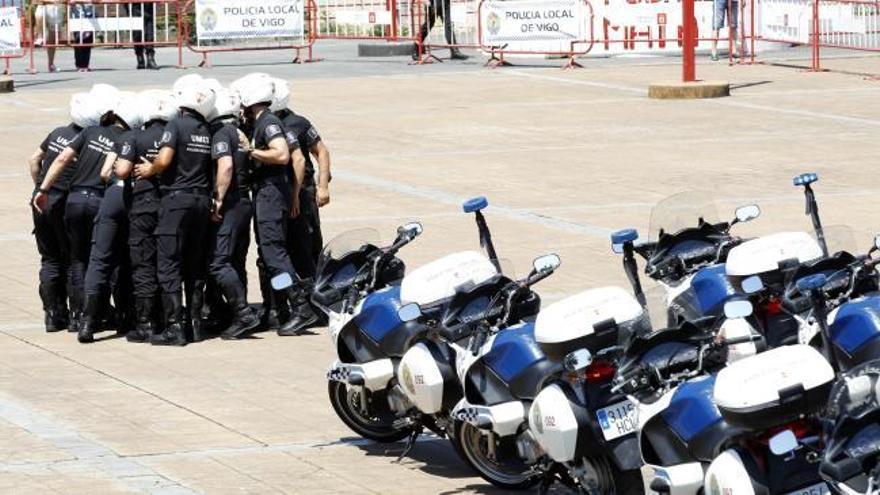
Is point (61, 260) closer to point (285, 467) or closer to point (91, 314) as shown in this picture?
point (91, 314)

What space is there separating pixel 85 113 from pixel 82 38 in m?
20.6

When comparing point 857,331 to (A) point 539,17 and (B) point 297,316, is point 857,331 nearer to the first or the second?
(B) point 297,316

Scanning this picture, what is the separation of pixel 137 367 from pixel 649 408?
563 cm

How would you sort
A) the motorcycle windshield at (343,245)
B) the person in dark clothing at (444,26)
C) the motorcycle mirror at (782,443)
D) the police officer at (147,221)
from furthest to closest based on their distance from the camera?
the person in dark clothing at (444,26) → the police officer at (147,221) → the motorcycle windshield at (343,245) → the motorcycle mirror at (782,443)

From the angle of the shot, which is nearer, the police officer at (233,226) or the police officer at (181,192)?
the police officer at (181,192)

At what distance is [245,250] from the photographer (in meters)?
14.4

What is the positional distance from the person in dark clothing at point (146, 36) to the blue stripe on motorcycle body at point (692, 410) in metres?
26.5

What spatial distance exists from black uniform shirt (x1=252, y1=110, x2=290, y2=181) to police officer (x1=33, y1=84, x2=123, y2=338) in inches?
40.1

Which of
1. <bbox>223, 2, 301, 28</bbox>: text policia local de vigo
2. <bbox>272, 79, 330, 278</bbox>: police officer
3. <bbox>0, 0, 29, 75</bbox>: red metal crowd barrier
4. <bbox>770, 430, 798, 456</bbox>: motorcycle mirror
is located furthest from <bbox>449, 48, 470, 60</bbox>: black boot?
<bbox>770, 430, 798, 456</bbox>: motorcycle mirror

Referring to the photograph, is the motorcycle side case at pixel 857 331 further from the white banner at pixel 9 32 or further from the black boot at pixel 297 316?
the white banner at pixel 9 32

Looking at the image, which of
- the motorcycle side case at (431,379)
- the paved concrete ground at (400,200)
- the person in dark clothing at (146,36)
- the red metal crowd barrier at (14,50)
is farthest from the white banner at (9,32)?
the motorcycle side case at (431,379)

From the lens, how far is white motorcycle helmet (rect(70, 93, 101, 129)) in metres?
14.6

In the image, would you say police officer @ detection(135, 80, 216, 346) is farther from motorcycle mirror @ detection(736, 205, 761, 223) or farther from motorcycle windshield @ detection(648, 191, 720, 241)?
motorcycle mirror @ detection(736, 205, 761, 223)

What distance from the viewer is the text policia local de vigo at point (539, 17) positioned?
33000mm
